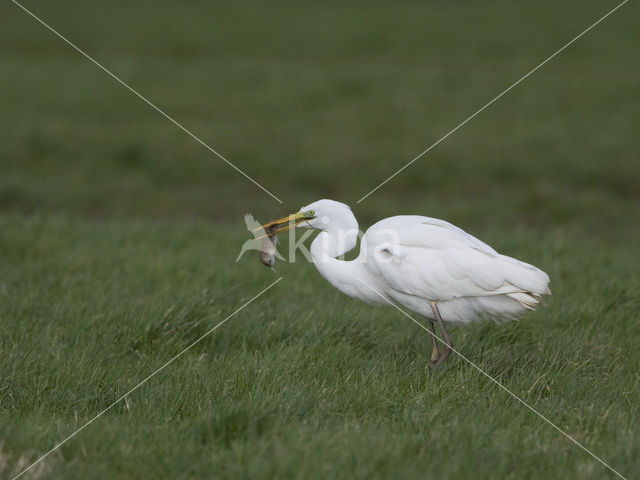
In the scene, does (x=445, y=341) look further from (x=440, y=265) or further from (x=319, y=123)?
(x=319, y=123)

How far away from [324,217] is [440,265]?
0.73 meters

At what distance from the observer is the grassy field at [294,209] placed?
3590 mm

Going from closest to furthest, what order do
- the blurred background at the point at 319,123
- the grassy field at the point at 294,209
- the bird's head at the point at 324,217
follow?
the grassy field at the point at 294,209 → the bird's head at the point at 324,217 → the blurred background at the point at 319,123

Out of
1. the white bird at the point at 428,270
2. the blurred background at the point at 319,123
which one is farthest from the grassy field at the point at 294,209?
the white bird at the point at 428,270

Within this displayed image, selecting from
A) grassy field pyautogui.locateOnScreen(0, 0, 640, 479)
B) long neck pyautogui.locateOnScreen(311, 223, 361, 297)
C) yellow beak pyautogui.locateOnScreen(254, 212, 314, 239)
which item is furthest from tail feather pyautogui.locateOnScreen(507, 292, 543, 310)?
yellow beak pyautogui.locateOnScreen(254, 212, 314, 239)

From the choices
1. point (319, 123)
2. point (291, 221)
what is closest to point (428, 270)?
point (291, 221)

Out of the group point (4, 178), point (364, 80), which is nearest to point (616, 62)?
point (364, 80)

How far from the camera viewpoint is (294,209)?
33.8 feet

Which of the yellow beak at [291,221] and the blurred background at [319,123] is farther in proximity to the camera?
the blurred background at [319,123]

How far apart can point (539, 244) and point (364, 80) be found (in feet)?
23.7

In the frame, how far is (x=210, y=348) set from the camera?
4918 mm

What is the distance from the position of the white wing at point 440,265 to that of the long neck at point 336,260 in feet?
0.45

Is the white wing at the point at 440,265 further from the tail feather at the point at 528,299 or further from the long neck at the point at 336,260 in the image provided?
the long neck at the point at 336,260

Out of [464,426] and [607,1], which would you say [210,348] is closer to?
[464,426]
